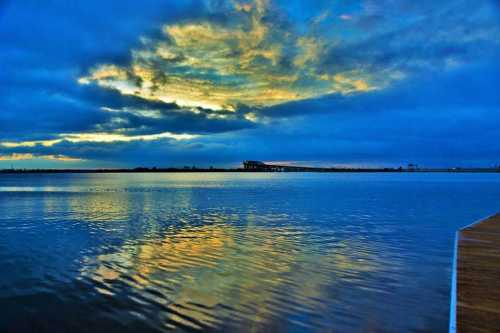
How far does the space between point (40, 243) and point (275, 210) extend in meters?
22.1

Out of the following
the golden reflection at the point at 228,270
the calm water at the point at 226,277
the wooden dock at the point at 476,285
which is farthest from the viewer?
the golden reflection at the point at 228,270

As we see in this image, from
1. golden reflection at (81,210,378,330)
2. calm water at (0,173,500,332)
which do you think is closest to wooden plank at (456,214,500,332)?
calm water at (0,173,500,332)

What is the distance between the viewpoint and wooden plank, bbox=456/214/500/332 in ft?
26.8

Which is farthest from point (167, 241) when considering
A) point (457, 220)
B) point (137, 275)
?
point (457, 220)

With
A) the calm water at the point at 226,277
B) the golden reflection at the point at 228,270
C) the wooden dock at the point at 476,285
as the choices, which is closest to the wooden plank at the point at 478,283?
the wooden dock at the point at 476,285

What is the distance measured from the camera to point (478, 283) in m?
10.9

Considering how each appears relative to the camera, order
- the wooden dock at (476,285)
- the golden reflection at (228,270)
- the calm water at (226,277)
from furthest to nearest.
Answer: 1. the golden reflection at (228,270)
2. the calm water at (226,277)
3. the wooden dock at (476,285)

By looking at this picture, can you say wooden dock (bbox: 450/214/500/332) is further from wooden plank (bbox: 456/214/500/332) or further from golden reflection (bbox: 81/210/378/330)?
golden reflection (bbox: 81/210/378/330)

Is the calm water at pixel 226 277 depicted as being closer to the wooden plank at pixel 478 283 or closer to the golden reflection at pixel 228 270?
the golden reflection at pixel 228 270

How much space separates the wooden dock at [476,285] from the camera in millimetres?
8156

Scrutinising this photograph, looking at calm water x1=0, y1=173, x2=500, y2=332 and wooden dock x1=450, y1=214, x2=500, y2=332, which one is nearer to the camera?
wooden dock x1=450, y1=214, x2=500, y2=332

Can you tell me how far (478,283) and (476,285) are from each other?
265 millimetres

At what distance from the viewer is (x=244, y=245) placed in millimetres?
20141

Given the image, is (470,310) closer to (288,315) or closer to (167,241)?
(288,315)
